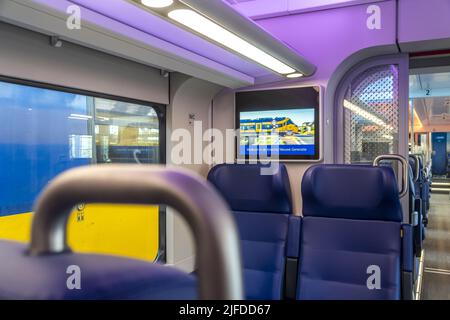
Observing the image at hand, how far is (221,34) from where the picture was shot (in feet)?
7.41

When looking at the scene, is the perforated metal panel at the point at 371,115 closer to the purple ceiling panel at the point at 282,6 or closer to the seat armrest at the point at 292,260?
the purple ceiling panel at the point at 282,6

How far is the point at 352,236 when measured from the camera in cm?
232

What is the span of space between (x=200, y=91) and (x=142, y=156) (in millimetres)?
899

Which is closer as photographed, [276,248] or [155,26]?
[155,26]

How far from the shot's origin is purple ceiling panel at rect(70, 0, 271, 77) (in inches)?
76.4

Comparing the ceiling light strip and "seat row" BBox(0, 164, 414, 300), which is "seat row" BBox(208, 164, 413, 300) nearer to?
"seat row" BBox(0, 164, 414, 300)

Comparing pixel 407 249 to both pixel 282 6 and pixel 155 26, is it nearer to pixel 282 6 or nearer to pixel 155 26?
pixel 155 26

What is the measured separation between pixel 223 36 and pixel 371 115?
6.81 feet

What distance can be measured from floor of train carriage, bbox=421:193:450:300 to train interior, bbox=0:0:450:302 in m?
0.03

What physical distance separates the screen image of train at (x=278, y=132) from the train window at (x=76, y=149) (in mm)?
872

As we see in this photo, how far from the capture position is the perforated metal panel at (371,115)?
3.68 meters

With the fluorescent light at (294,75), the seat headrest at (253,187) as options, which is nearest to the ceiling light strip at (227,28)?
the fluorescent light at (294,75)

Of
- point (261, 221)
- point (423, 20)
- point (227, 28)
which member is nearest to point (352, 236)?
point (261, 221)
